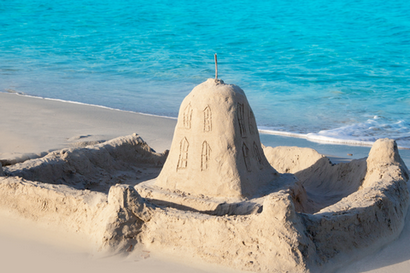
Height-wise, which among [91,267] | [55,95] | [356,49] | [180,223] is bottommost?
[91,267]

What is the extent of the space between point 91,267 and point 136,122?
603cm

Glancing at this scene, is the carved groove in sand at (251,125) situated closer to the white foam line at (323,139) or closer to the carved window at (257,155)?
the carved window at (257,155)

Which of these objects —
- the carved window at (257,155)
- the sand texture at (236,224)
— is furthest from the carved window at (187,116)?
the sand texture at (236,224)

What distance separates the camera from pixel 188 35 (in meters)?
22.7

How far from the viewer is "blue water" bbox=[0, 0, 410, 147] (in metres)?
11.3

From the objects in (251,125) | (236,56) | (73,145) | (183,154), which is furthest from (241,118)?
(236,56)

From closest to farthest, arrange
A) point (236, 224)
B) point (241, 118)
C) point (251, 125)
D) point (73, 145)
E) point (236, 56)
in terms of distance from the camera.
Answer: point (236, 224) → point (241, 118) → point (251, 125) → point (73, 145) → point (236, 56)

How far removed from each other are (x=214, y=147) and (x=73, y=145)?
3.80 m

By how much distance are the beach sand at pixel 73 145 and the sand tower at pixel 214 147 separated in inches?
42.2

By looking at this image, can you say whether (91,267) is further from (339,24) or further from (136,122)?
(339,24)

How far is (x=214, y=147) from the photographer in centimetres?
421

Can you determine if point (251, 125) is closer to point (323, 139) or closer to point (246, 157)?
point (246, 157)

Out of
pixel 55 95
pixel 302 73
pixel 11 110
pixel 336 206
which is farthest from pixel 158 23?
pixel 336 206

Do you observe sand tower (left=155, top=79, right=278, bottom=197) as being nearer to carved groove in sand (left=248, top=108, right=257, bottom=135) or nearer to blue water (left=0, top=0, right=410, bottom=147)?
carved groove in sand (left=248, top=108, right=257, bottom=135)
